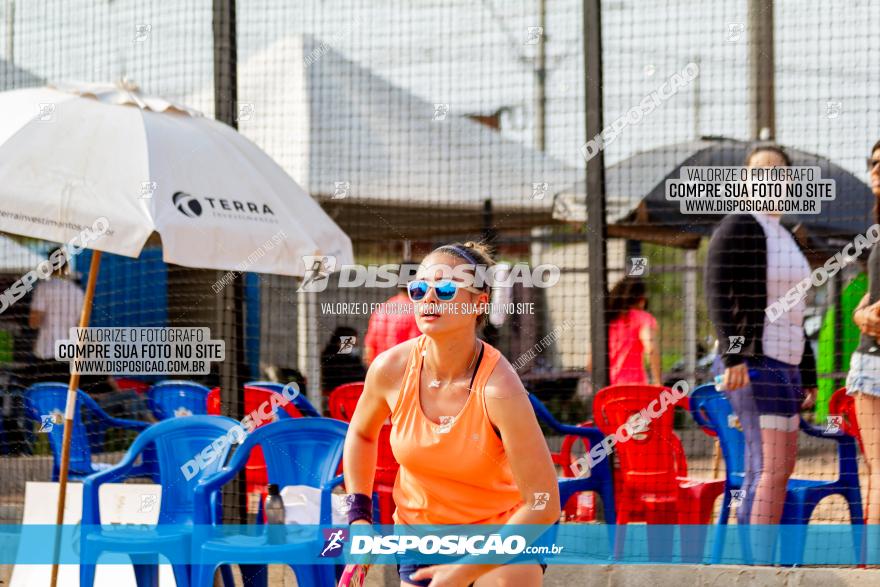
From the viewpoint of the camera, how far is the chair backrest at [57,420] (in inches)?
247

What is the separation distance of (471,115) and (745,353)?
14.2 ft

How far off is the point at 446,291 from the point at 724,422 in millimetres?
2916

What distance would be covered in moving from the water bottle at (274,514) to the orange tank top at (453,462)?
1363 millimetres

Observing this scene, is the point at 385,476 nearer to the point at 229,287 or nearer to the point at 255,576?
the point at 255,576

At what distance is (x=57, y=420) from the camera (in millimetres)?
6395

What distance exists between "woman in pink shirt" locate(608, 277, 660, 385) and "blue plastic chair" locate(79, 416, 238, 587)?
2430 mm

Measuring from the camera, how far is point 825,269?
6.18m

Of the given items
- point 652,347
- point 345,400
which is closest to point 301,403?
point 345,400

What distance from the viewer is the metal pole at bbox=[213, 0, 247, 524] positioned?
6.44 metres

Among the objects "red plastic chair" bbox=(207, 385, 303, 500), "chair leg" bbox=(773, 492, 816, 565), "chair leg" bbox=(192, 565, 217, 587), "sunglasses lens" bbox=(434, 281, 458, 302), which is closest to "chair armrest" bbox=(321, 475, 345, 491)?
"chair leg" bbox=(192, 565, 217, 587)

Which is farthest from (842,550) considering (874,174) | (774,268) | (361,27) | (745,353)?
(361,27)

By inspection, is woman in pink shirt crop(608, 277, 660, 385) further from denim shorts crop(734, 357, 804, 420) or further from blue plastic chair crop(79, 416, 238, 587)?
blue plastic chair crop(79, 416, 238, 587)

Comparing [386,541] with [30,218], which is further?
[30,218]

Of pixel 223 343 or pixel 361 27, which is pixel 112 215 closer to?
pixel 223 343
